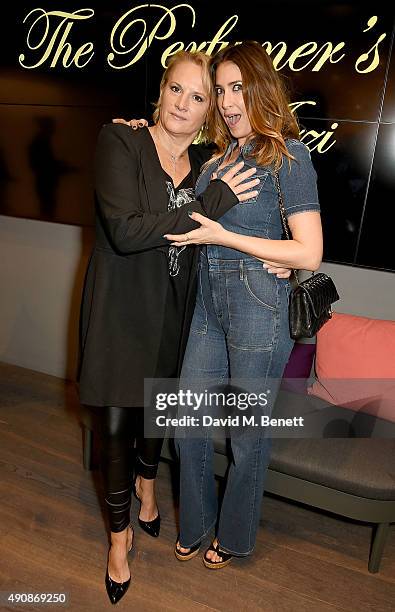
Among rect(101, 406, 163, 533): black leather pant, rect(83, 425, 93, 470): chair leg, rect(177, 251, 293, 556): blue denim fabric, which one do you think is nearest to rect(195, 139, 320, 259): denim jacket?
rect(177, 251, 293, 556): blue denim fabric

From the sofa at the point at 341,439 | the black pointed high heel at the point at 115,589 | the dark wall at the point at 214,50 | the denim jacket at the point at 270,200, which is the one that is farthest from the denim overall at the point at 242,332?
the dark wall at the point at 214,50

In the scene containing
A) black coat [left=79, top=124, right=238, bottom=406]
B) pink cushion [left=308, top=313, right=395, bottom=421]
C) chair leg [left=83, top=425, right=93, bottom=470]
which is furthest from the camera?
chair leg [left=83, top=425, right=93, bottom=470]

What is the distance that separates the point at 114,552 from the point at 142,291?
41.0 inches

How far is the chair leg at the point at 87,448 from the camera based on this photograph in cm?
265

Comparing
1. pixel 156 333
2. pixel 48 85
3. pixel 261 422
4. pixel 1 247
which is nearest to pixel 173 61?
pixel 156 333

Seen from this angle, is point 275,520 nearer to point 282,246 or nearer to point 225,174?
point 282,246

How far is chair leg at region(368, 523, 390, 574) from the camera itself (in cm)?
209

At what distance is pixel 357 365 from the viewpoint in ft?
8.29

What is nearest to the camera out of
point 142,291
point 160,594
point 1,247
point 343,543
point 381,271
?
point 142,291

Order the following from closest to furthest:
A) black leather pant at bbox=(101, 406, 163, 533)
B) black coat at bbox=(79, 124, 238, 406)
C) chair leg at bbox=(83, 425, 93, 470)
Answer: black coat at bbox=(79, 124, 238, 406)
black leather pant at bbox=(101, 406, 163, 533)
chair leg at bbox=(83, 425, 93, 470)

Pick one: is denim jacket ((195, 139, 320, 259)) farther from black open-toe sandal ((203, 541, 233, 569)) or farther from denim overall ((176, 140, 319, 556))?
black open-toe sandal ((203, 541, 233, 569))

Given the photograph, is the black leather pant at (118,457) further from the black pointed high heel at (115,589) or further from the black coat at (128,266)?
the black pointed high heel at (115,589)

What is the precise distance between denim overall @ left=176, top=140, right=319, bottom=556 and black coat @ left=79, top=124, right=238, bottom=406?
0.09 meters

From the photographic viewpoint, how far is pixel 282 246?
1.67m
